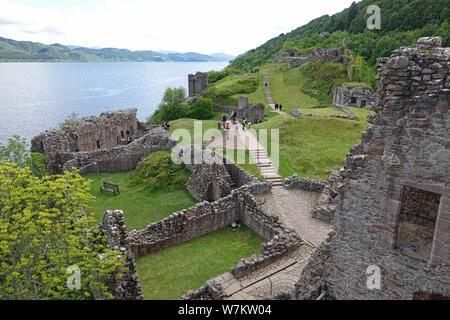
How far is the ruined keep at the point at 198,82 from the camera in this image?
82.3m

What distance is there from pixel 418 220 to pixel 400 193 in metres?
2.72

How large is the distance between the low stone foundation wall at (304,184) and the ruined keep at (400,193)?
38.4ft

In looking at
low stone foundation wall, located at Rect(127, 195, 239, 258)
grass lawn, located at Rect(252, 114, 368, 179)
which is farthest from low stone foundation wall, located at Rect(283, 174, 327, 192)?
low stone foundation wall, located at Rect(127, 195, 239, 258)

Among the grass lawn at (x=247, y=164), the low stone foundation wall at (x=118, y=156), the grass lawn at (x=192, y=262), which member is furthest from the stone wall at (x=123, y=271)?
the low stone foundation wall at (x=118, y=156)

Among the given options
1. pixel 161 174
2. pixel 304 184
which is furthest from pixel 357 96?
pixel 161 174

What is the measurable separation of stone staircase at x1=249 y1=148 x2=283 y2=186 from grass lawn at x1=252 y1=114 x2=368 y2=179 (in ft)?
2.50

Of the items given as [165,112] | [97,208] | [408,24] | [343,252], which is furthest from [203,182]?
[408,24]

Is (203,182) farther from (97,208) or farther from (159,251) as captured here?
(97,208)

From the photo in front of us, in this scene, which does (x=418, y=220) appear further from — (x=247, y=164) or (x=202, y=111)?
(x=202, y=111)

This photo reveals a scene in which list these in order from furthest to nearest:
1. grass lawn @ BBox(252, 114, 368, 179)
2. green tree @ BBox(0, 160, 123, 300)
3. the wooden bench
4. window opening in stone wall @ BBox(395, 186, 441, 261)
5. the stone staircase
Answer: the wooden bench, grass lawn @ BBox(252, 114, 368, 179), the stone staircase, green tree @ BBox(0, 160, 123, 300), window opening in stone wall @ BBox(395, 186, 441, 261)

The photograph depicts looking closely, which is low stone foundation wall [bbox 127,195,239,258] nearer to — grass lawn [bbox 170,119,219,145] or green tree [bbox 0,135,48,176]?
grass lawn [bbox 170,119,219,145]

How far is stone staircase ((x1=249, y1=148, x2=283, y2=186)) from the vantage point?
77.6 ft

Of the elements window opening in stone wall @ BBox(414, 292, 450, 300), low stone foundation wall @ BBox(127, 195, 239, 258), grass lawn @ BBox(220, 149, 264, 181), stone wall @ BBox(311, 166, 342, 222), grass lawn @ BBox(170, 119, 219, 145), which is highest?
window opening in stone wall @ BBox(414, 292, 450, 300)

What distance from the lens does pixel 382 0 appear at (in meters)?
118
